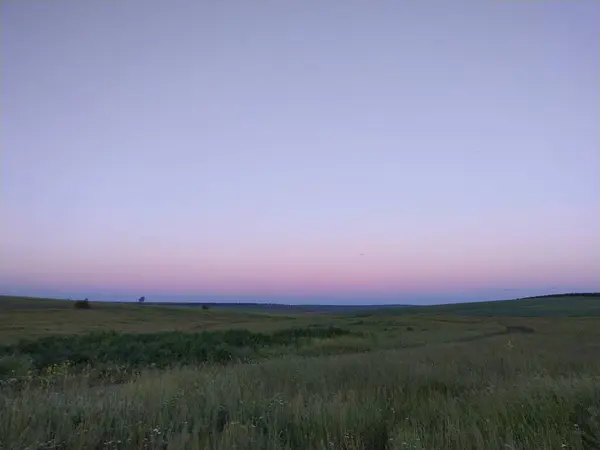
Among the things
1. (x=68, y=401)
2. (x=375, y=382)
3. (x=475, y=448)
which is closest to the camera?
(x=475, y=448)

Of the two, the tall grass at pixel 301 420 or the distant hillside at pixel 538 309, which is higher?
the tall grass at pixel 301 420

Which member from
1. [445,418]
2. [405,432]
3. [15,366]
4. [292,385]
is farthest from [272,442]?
[15,366]

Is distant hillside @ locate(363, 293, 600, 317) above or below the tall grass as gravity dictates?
below

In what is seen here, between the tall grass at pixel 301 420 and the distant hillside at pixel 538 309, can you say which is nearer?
the tall grass at pixel 301 420

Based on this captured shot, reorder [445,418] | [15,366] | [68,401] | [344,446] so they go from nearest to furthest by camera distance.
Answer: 1. [344,446]
2. [445,418]
3. [68,401]
4. [15,366]

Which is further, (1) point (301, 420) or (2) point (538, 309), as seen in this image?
(2) point (538, 309)

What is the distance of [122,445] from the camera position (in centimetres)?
482

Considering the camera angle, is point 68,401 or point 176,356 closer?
point 68,401

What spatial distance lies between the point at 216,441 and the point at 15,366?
45.1 feet

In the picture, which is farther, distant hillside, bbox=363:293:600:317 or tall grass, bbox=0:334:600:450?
distant hillside, bbox=363:293:600:317

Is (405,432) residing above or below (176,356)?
above

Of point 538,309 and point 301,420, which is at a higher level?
point 301,420

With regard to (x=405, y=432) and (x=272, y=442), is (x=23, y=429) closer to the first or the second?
(x=272, y=442)

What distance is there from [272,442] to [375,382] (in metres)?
4.49
